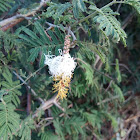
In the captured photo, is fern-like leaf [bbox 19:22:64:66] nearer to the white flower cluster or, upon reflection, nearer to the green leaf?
the white flower cluster

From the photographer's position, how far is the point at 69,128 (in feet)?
3.72

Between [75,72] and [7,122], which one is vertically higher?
[75,72]

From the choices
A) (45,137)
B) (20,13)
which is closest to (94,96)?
(45,137)

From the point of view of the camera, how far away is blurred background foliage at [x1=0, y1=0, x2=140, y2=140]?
757 mm

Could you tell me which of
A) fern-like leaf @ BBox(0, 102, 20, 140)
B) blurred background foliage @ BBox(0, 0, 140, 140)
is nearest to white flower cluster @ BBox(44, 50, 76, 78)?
blurred background foliage @ BBox(0, 0, 140, 140)

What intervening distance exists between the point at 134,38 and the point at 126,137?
0.91 meters

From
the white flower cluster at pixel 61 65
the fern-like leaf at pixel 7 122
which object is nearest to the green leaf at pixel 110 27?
the white flower cluster at pixel 61 65

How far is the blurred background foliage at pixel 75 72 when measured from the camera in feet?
2.48

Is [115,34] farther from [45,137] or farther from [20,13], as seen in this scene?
[45,137]

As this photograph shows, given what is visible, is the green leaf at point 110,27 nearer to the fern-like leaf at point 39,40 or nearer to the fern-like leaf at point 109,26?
the fern-like leaf at point 109,26

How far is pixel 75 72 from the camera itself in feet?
3.46

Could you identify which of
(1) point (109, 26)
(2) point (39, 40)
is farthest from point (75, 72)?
(1) point (109, 26)

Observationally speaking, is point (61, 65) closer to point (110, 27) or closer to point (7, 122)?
point (110, 27)

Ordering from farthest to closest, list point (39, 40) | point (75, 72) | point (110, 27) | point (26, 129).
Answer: point (75, 72) → point (26, 129) → point (39, 40) → point (110, 27)
